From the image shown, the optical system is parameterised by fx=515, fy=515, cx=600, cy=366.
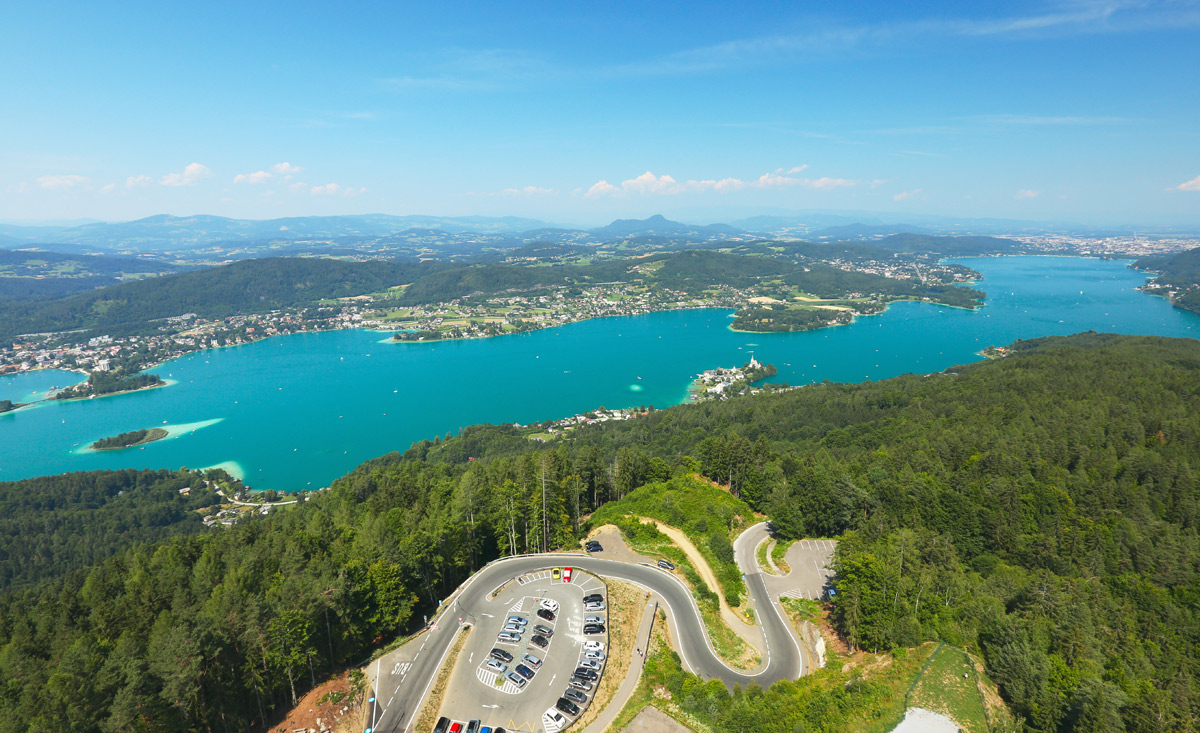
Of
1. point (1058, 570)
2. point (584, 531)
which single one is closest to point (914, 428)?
point (1058, 570)

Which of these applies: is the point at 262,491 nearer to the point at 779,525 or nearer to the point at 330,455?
the point at 330,455

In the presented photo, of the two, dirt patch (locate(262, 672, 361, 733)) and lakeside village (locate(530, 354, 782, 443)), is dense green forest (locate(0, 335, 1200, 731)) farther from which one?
lakeside village (locate(530, 354, 782, 443))

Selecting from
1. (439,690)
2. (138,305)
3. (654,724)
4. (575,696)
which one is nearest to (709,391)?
(575,696)

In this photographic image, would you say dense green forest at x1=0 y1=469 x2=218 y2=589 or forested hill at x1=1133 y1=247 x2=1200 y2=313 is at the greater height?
forested hill at x1=1133 y1=247 x2=1200 y2=313

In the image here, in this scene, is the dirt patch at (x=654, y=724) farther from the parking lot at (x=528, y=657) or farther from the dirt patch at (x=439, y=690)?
the dirt patch at (x=439, y=690)

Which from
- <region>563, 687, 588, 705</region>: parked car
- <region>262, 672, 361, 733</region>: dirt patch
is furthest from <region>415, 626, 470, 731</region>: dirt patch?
<region>563, 687, 588, 705</region>: parked car
